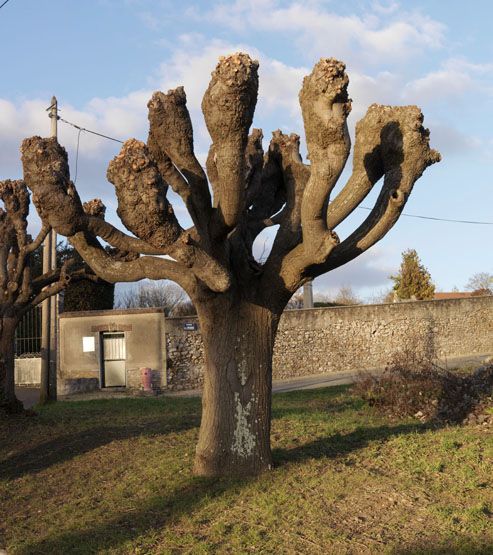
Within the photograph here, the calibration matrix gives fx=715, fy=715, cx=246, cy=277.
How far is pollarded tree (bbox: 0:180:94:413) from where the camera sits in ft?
44.0

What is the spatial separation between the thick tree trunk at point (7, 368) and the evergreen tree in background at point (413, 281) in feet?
95.1

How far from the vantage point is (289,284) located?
8031 millimetres

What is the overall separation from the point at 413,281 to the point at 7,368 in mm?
29642

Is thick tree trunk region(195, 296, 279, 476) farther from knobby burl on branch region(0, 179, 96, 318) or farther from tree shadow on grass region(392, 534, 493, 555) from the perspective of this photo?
knobby burl on branch region(0, 179, 96, 318)

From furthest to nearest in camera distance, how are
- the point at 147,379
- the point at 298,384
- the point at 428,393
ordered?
the point at 298,384 → the point at 147,379 → the point at 428,393

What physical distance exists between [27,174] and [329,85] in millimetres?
3587

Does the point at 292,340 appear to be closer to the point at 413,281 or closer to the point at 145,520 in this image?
the point at 413,281

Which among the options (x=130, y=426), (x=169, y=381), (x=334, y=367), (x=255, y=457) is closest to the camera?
(x=255, y=457)

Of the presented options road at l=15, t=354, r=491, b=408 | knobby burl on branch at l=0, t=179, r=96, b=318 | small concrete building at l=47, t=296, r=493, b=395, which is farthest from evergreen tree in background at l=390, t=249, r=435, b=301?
knobby burl on branch at l=0, t=179, r=96, b=318

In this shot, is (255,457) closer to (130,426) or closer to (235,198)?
(235,198)

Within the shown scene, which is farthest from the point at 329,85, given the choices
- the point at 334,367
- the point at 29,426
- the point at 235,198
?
the point at 334,367

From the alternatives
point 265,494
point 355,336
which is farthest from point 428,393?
point 355,336

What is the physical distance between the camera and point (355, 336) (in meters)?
29.2

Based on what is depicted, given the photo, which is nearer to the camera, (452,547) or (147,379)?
(452,547)
